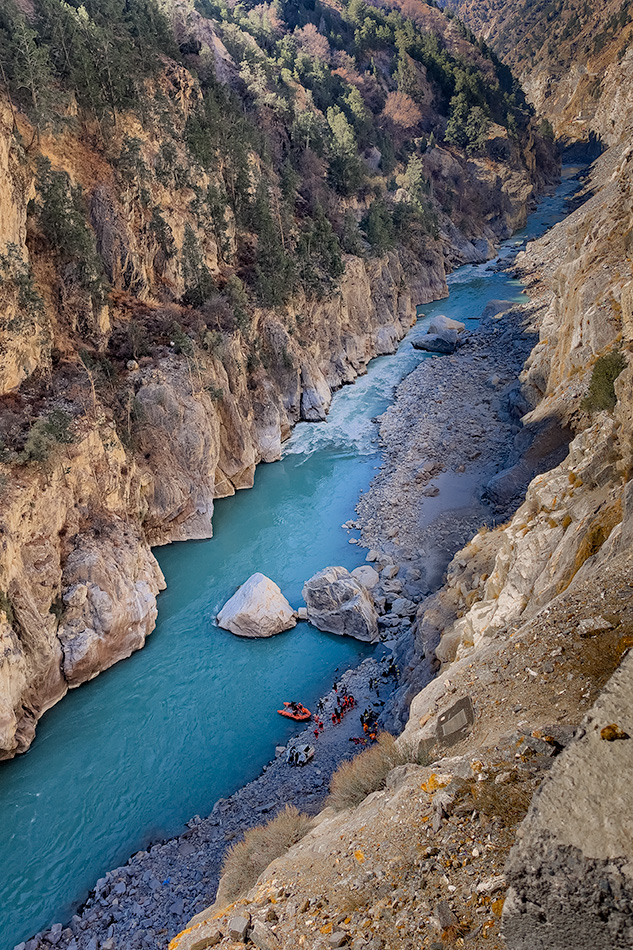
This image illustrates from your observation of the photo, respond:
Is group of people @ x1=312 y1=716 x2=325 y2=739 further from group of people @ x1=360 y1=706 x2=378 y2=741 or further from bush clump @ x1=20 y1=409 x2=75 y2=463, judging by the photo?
bush clump @ x1=20 y1=409 x2=75 y2=463

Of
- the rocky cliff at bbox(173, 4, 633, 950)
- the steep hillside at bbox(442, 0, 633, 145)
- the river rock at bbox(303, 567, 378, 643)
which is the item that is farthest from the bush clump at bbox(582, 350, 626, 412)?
the steep hillside at bbox(442, 0, 633, 145)

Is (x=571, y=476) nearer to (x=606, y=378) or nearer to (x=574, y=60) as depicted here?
(x=606, y=378)

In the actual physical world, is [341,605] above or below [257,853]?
below

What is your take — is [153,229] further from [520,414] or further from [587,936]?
[587,936]

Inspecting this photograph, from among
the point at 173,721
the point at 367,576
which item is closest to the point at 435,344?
the point at 367,576

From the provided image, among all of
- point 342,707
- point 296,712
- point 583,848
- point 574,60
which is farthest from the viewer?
point 574,60

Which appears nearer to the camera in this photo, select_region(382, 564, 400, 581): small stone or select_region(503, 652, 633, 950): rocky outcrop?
select_region(503, 652, 633, 950): rocky outcrop
